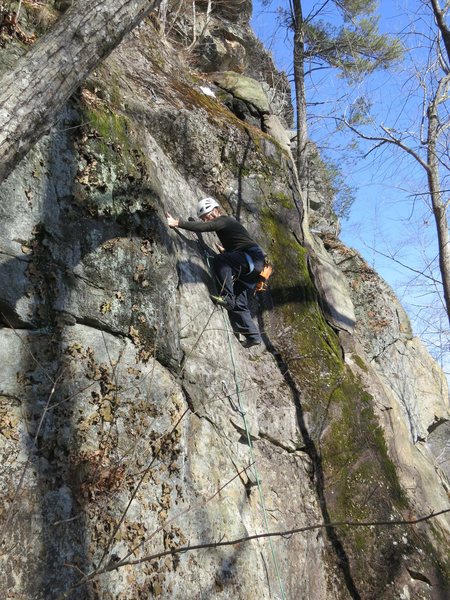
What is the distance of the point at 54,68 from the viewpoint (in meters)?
3.43

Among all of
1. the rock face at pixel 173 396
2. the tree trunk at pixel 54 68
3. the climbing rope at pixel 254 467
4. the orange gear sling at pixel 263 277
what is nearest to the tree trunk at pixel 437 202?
the rock face at pixel 173 396

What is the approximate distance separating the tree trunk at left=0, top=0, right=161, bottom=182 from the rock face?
1.51 metres

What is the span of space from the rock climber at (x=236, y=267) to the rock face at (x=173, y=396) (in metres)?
0.27

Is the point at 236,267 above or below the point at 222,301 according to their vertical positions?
above

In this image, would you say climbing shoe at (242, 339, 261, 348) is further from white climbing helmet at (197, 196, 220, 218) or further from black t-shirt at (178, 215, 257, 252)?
white climbing helmet at (197, 196, 220, 218)

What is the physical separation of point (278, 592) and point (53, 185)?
175 inches

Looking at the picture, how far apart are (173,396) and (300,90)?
37.0 ft

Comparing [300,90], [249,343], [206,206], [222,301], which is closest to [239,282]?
[222,301]

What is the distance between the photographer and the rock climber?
22.2ft

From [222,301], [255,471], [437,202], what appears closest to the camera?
[255,471]

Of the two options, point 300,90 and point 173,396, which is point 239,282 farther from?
point 300,90

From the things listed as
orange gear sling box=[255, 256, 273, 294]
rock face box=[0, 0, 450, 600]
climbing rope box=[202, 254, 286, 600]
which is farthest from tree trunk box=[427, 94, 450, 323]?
climbing rope box=[202, 254, 286, 600]

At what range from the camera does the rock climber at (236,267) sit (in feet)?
22.2

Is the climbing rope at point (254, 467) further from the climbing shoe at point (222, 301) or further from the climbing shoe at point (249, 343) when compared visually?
the climbing shoe at point (249, 343)
